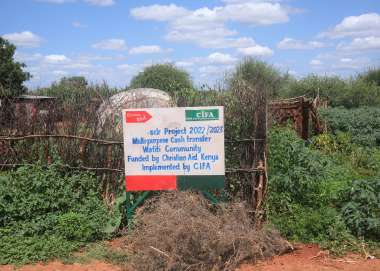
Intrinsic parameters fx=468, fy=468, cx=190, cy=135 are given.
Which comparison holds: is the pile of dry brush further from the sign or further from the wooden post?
the wooden post

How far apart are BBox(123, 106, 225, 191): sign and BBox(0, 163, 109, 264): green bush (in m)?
0.75

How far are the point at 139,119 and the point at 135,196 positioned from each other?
1080 mm

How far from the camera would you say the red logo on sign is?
593 centimetres

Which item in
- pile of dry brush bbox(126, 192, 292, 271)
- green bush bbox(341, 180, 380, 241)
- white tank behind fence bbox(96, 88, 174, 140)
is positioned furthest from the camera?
white tank behind fence bbox(96, 88, 174, 140)

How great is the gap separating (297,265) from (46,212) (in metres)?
3.33

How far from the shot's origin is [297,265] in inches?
205

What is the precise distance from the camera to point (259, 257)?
17.6ft

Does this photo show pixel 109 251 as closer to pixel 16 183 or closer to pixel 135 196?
pixel 135 196

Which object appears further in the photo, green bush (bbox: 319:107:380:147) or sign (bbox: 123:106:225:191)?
green bush (bbox: 319:107:380:147)

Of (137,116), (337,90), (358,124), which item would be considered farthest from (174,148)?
(337,90)

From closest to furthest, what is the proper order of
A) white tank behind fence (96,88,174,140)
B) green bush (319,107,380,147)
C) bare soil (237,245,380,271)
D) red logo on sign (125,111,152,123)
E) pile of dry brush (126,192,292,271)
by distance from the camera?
pile of dry brush (126,192,292,271)
bare soil (237,245,380,271)
red logo on sign (125,111,152,123)
white tank behind fence (96,88,174,140)
green bush (319,107,380,147)

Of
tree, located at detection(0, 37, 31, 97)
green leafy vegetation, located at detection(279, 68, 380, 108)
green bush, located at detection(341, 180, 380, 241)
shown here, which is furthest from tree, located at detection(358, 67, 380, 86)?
green bush, located at detection(341, 180, 380, 241)

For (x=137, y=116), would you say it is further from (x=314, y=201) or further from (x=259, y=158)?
(x=314, y=201)

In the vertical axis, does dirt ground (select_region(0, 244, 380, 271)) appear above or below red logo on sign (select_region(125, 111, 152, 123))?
below
